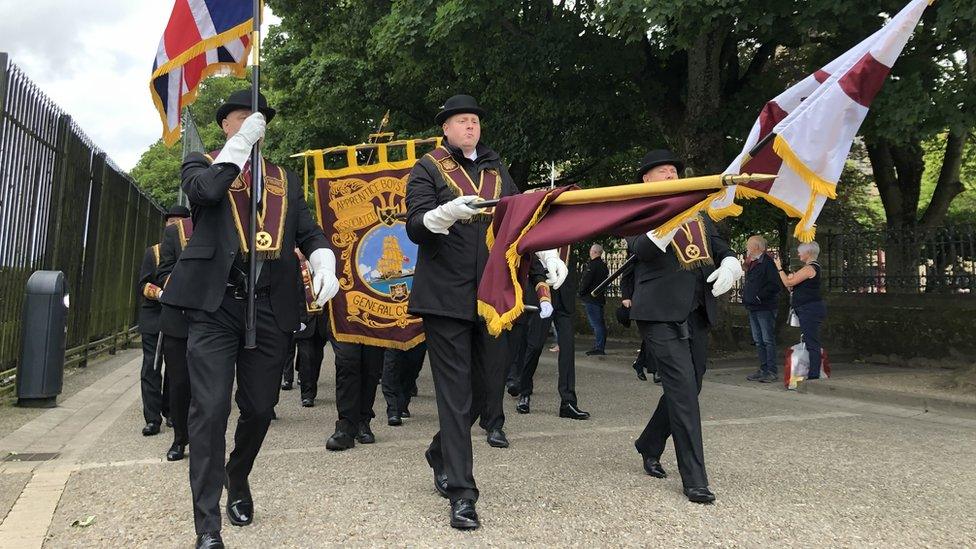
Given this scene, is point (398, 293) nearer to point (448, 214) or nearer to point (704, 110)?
point (448, 214)

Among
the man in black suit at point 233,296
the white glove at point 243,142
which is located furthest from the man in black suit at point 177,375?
the white glove at point 243,142

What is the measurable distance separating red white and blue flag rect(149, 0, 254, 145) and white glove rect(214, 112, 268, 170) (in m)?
0.94

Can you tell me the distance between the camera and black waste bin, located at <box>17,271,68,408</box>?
7059 millimetres

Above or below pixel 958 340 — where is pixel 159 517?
below

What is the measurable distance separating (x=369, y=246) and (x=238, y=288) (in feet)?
8.53

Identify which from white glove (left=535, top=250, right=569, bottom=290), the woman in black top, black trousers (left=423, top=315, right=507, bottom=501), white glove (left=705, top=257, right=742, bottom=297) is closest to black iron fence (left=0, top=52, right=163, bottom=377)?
black trousers (left=423, top=315, right=507, bottom=501)

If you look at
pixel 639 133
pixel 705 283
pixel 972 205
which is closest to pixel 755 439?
pixel 705 283

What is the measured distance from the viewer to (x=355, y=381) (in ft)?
19.1

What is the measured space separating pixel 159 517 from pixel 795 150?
398 cm

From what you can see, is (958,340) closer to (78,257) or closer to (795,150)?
(795,150)

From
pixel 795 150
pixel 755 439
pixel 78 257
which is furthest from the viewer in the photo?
pixel 78 257

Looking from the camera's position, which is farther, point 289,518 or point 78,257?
point 78,257

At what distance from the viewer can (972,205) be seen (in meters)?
26.2

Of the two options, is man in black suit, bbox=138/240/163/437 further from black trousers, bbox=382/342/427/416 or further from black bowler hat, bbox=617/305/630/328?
black bowler hat, bbox=617/305/630/328
